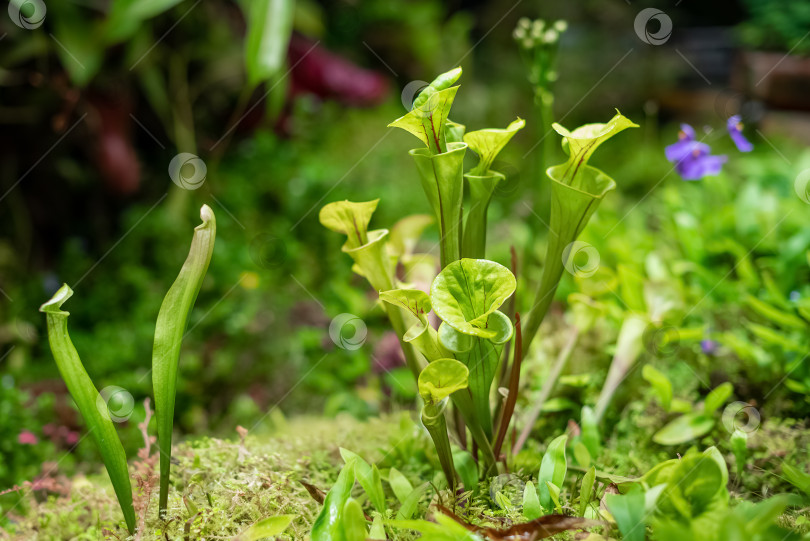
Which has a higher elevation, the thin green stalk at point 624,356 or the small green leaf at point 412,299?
the small green leaf at point 412,299

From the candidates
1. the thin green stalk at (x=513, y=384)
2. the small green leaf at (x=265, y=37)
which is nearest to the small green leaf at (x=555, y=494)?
the thin green stalk at (x=513, y=384)

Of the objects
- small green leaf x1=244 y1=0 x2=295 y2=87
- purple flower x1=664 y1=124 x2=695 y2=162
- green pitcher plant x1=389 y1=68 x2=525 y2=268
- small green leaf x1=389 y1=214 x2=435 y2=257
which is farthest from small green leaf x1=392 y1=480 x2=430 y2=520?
small green leaf x1=244 y1=0 x2=295 y2=87

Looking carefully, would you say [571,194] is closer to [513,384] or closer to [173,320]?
[513,384]

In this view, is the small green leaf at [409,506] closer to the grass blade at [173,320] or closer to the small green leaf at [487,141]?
the grass blade at [173,320]

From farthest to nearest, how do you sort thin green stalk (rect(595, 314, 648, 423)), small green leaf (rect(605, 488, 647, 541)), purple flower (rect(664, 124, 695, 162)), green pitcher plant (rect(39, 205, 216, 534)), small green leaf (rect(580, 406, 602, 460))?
1. purple flower (rect(664, 124, 695, 162))
2. thin green stalk (rect(595, 314, 648, 423))
3. small green leaf (rect(580, 406, 602, 460))
4. green pitcher plant (rect(39, 205, 216, 534))
5. small green leaf (rect(605, 488, 647, 541))

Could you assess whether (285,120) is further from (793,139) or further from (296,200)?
(793,139)

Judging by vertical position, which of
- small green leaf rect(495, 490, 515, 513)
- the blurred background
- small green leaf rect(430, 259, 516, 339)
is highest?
the blurred background

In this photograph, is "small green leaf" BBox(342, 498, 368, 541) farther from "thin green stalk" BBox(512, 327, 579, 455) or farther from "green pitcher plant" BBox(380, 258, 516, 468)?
"thin green stalk" BBox(512, 327, 579, 455)
